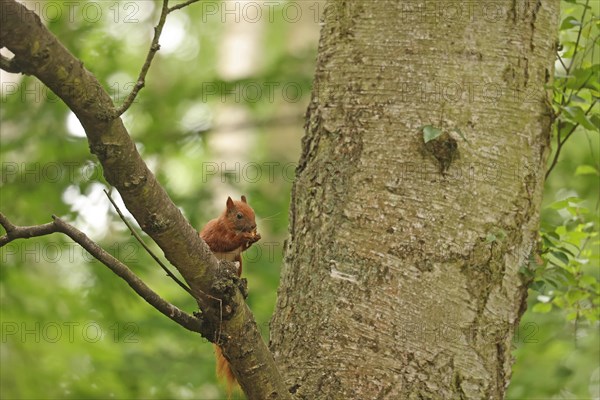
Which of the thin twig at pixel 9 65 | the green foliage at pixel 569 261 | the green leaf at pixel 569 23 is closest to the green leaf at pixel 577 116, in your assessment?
the green foliage at pixel 569 261

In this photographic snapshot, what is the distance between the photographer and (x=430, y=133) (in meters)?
2.17

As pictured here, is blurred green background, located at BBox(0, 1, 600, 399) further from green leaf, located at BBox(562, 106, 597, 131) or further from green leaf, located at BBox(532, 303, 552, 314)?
green leaf, located at BBox(562, 106, 597, 131)

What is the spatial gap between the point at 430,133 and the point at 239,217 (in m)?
0.69

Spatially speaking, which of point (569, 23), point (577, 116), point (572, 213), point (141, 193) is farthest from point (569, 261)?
point (141, 193)

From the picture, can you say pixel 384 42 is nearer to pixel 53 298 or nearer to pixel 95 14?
pixel 53 298

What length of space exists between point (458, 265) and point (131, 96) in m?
1.02

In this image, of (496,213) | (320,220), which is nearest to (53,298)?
(320,220)

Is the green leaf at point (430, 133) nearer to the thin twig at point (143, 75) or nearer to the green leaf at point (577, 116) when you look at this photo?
the green leaf at point (577, 116)

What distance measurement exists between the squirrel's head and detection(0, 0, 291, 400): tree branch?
0.70 meters

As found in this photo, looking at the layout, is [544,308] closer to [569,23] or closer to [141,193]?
[569,23]

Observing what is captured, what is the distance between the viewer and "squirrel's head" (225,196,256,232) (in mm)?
2506

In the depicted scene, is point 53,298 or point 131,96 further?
point 53,298

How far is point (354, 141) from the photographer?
7.40ft

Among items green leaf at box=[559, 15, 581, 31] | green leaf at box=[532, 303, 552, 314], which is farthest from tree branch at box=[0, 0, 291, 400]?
green leaf at box=[559, 15, 581, 31]
